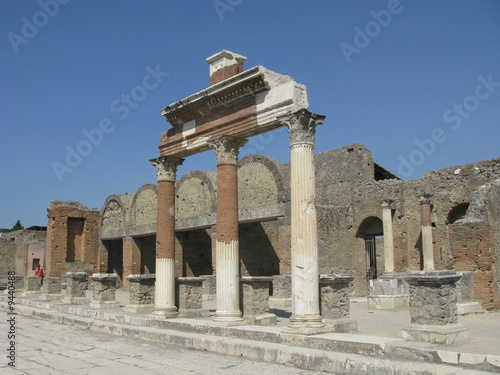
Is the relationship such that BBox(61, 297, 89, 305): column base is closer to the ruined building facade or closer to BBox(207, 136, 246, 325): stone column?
the ruined building facade

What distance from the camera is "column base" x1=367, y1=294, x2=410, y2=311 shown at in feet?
41.5

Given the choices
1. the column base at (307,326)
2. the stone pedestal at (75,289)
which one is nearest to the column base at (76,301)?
the stone pedestal at (75,289)


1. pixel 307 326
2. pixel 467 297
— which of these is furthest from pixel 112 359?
pixel 467 297

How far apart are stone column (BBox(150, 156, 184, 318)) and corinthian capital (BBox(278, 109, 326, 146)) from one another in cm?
391

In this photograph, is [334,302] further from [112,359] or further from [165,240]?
[165,240]

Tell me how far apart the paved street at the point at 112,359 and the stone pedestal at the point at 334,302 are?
1.60 metres

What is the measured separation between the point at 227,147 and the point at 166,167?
216cm

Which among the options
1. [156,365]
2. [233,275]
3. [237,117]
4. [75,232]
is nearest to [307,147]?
[237,117]

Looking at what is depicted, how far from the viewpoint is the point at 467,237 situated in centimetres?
1228

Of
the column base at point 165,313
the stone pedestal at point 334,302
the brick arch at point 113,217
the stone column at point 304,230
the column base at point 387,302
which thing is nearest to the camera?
the stone column at point 304,230

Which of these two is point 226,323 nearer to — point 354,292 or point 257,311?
point 257,311

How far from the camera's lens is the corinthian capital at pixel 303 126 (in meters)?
7.69

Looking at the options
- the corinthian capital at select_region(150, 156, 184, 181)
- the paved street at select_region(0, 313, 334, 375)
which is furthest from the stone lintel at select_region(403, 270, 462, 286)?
the corinthian capital at select_region(150, 156, 184, 181)

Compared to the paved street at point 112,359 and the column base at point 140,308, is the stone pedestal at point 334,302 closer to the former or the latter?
the paved street at point 112,359
